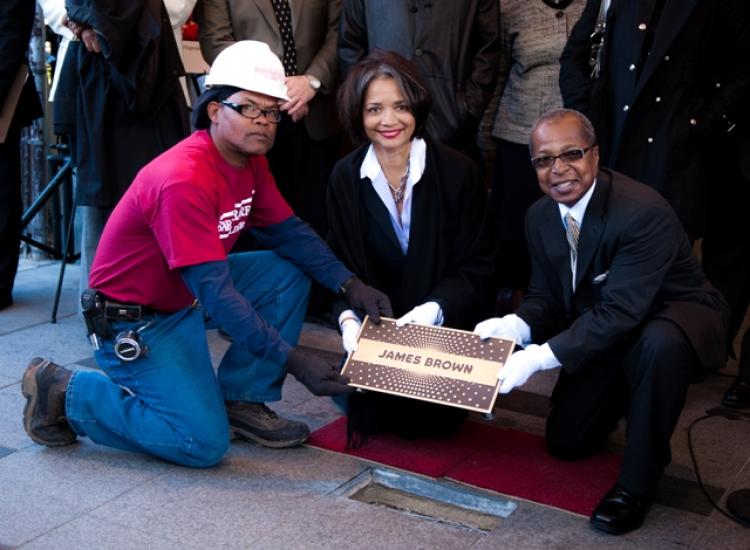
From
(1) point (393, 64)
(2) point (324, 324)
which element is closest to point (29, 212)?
(2) point (324, 324)

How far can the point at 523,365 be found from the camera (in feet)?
10.2

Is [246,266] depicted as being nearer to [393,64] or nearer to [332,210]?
[332,210]

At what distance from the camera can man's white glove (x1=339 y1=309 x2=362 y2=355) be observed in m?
3.36

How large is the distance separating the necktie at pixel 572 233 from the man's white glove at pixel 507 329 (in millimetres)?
261

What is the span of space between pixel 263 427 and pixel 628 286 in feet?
4.24

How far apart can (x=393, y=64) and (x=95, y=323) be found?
1.29 metres

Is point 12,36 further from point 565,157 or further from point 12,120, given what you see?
point 565,157

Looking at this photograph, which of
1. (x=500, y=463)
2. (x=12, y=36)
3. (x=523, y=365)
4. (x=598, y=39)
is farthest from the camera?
(x=12, y=36)

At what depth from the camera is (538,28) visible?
4.44 metres

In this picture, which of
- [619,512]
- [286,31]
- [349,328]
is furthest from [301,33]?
[619,512]

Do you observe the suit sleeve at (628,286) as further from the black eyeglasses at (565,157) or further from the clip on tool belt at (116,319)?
the clip on tool belt at (116,319)

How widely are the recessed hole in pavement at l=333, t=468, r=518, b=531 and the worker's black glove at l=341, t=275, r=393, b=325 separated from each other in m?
0.50

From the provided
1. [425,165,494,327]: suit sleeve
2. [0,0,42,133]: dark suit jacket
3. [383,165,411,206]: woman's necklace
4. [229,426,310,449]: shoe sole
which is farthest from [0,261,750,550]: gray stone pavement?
[0,0,42,133]: dark suit jacket

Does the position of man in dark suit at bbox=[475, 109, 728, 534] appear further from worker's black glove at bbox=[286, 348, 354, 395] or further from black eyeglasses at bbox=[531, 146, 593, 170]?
worker's black glove at bbox=[286, 348, 354, 395]
